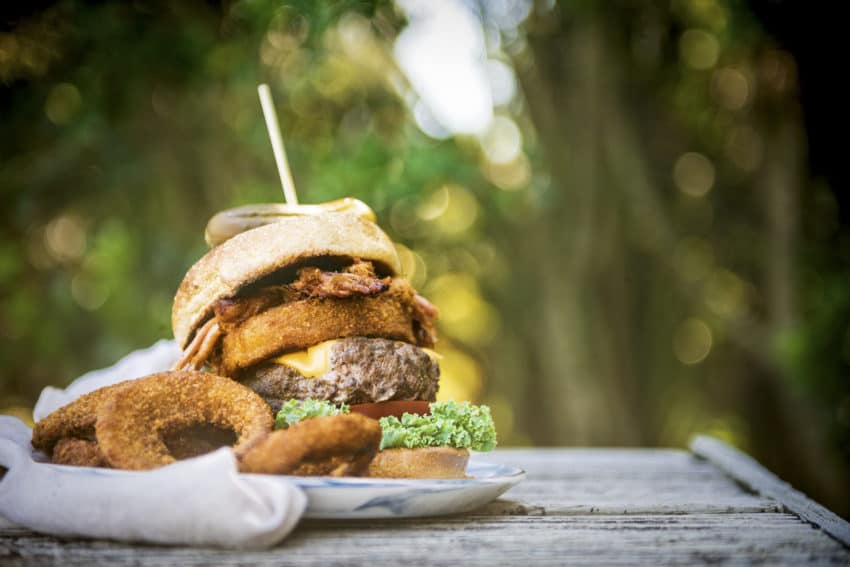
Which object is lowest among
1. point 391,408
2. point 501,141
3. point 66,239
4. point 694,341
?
point 391,408

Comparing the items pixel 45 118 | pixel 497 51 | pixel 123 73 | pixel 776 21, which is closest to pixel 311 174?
pixel 123 73

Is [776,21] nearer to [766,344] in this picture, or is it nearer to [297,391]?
[766,344]

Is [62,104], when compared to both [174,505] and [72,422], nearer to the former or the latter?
[72,422]

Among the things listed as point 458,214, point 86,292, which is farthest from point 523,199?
point 86,292

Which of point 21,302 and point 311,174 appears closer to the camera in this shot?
point 311,174

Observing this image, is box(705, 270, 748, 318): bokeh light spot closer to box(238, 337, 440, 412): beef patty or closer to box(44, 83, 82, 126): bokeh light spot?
box(44, 83, 82, 126): bokeh light spot

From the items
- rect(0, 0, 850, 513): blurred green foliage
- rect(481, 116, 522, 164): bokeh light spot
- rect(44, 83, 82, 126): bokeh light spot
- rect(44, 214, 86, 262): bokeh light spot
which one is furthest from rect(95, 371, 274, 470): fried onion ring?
rect(481, 116, 522, 164): bokeh light spot
